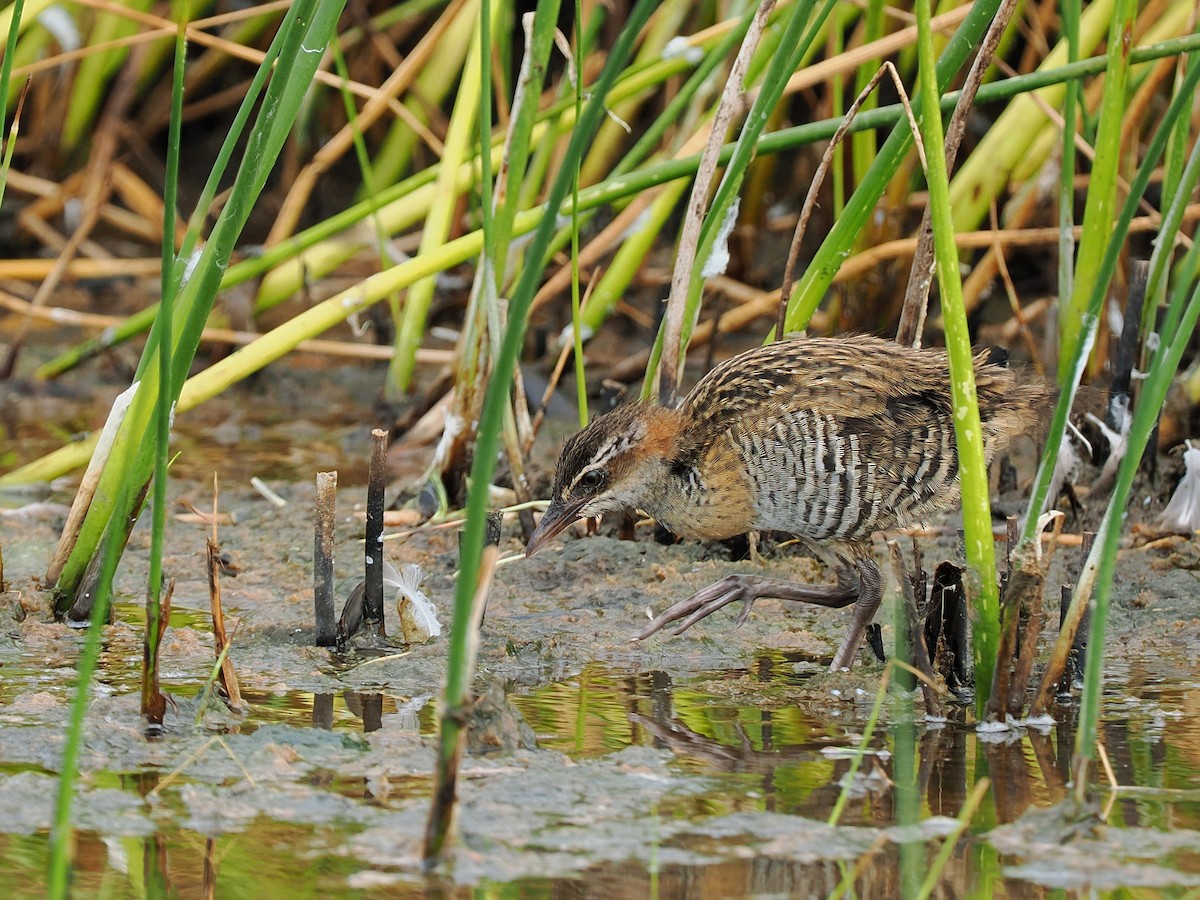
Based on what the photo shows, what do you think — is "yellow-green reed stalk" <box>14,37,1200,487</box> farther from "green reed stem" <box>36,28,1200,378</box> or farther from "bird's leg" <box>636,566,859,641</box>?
"bird's leg" <box>636,566,859,641</box>

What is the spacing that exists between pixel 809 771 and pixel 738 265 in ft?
13.1

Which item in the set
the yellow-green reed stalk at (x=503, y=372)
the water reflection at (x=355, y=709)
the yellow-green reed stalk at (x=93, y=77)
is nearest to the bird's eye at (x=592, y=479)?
the water reflection at (x=355, y=709)

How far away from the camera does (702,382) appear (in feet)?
13.4

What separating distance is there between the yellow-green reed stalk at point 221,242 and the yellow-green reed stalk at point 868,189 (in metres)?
1.22

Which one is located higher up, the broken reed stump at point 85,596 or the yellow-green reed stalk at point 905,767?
the broken reed stump at point 85,596

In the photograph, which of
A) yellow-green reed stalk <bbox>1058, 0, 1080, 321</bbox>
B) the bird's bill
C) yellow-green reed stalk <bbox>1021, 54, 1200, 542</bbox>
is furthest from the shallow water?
yellow-green reed stalk <bbox>1058, 0, 1080, 321</bbox>

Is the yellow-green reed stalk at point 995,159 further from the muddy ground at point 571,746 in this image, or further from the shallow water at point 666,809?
the shallow water at point 666,809

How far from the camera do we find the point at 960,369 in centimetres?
286

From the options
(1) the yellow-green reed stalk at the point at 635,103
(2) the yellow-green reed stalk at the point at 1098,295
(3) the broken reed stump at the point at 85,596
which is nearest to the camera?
(2) the yellow-green reed stalk at the point at 1098,295

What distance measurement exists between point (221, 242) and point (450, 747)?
1177 mm

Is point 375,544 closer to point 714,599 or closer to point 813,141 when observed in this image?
point 714,599

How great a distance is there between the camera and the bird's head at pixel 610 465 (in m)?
3.92

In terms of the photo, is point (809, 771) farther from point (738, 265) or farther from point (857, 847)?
point (738, 265)


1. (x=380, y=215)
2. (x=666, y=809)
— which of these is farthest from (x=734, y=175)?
(x=380, y=215)
